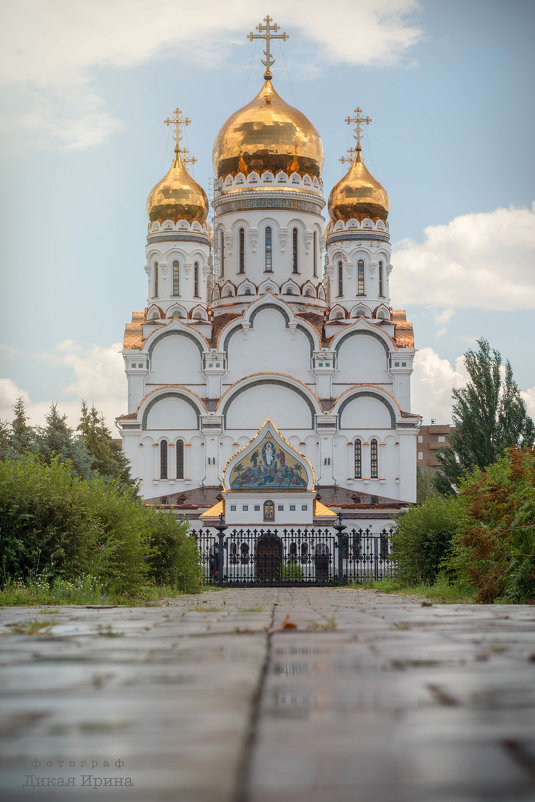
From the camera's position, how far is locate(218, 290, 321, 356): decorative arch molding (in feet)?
118

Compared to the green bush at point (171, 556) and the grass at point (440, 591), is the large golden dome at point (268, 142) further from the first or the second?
the green bush at point (171, 556)

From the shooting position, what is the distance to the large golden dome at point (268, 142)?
37.9 m

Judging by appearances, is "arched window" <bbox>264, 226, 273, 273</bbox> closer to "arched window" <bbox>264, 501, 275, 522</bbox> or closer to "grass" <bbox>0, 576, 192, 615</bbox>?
"arched window" <bbox>264, 501, 275, 522</bbox>

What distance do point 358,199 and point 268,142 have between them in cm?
382

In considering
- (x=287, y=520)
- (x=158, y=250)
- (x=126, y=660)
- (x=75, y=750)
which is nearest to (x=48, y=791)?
(x=75, y=750)

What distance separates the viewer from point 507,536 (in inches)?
345

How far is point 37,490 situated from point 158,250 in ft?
93.6

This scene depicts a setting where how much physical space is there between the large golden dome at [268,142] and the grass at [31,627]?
34.3m

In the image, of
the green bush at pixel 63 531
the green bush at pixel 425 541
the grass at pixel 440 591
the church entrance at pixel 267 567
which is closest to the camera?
the green bush at pixel 63 531

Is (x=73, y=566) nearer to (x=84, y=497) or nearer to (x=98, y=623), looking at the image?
(x=84, y=497)

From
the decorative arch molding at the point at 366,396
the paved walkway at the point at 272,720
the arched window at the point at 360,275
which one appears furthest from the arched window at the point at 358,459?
the paved walkway at the point at 272,720

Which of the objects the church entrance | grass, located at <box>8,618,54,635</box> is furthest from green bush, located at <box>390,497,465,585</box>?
grass, located at <box>8,618,54,635</box>

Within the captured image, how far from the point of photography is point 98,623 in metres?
4.79

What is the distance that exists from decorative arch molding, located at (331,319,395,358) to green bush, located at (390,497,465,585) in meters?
20.7
